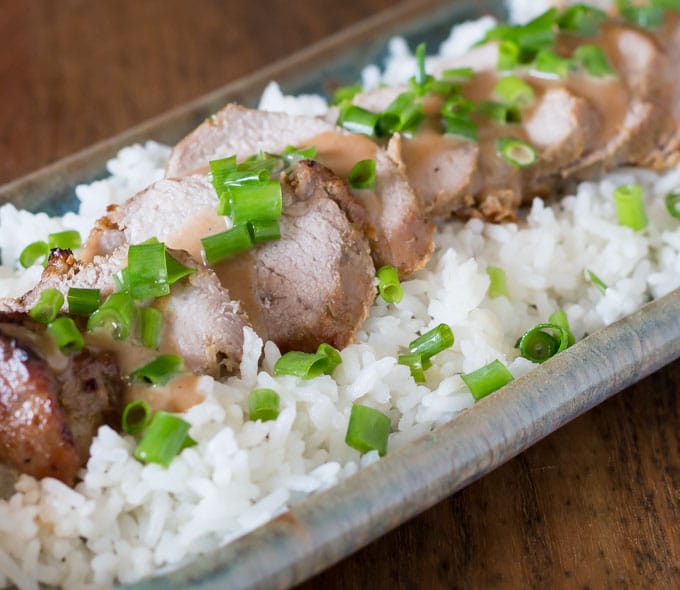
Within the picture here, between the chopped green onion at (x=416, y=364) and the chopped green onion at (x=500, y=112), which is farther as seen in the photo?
the chopped green onion at (x=500, y=112)

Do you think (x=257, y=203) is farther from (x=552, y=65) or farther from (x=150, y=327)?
(x=552, y=65)

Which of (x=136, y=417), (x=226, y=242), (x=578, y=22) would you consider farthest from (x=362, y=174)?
(x=578, y=22)

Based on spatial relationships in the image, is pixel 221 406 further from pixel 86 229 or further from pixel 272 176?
pixel 86 229

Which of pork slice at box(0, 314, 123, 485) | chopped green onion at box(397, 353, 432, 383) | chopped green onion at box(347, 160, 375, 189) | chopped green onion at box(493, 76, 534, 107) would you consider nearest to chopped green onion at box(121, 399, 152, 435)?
pork slice at box(0, 314, 123, 485)

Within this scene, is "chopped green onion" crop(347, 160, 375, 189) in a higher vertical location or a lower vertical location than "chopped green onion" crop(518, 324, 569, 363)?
higher

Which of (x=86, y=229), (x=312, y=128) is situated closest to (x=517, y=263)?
(x=312, y=128)

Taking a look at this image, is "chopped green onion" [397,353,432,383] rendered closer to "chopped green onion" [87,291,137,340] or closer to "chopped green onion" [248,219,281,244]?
"chopped green onion" [248,219,281,244]

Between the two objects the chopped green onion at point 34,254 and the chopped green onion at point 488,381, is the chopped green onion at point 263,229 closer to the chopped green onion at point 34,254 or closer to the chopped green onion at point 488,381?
the chopped green onion at point 488,381

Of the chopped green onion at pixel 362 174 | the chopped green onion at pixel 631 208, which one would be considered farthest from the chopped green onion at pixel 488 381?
the chopped green onion at pixel 631 208
